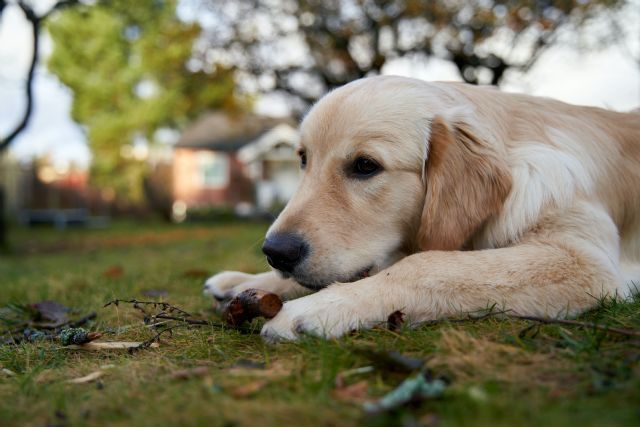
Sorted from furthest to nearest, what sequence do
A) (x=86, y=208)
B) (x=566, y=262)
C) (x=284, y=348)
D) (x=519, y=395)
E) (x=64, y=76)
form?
(x=64, y=76)
(x=86, y=208)
(x=566, y=262)
(x=284, y=348)
(x=519, y=395)

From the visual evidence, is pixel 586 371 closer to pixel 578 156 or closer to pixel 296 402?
pixel 296 402

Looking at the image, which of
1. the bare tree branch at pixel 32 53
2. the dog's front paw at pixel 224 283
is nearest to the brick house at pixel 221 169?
the bare tree branch at pixel 32 53

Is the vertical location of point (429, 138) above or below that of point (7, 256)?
above

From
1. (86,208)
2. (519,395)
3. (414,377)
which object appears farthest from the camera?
(86,208)

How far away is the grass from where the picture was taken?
1593 millimetres

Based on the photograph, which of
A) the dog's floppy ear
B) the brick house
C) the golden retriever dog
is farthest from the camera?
the brick house

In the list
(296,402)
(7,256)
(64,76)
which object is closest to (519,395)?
(296,402)

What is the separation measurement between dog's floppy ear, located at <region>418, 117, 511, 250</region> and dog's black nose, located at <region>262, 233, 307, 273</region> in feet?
2.20

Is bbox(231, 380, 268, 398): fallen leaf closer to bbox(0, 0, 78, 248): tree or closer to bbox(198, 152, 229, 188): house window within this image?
bbox(0, 0, 78, 248): tree

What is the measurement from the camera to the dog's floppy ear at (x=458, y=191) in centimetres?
296

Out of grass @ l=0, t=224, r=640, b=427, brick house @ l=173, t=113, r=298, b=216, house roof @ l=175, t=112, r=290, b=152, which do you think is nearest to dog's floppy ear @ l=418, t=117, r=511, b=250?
grass @ l=0, t=224, r=640, b=427

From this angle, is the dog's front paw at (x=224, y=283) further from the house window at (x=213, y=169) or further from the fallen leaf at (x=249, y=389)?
the house window at (x=213, y=169)

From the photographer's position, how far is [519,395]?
1721 millimetres

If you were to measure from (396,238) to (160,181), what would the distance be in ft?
111
